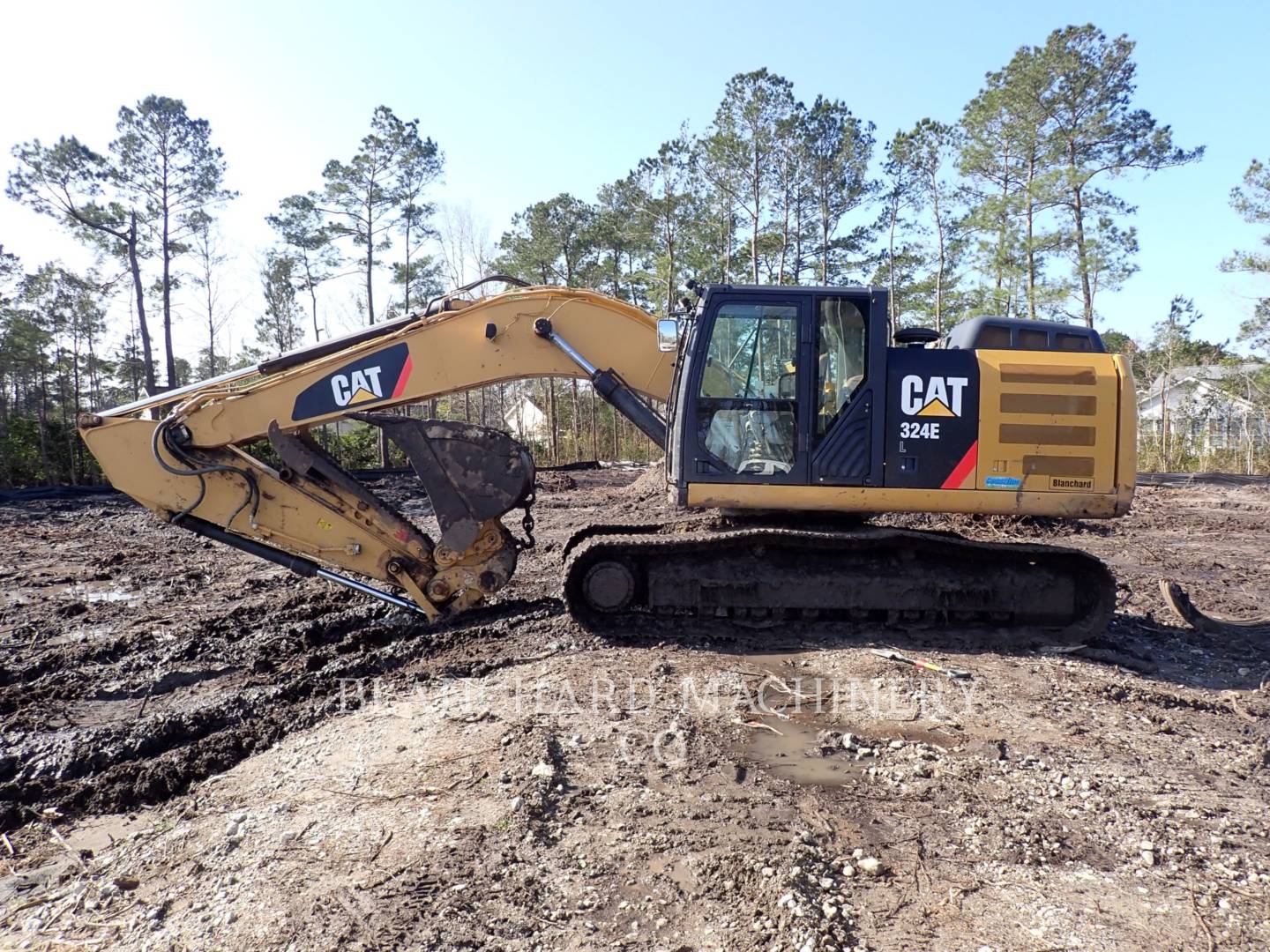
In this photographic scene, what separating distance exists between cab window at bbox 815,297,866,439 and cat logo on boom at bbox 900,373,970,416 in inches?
13.1

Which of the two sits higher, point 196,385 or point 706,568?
point 196,385

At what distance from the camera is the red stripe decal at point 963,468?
5.29 metres

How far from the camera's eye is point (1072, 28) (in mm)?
23656

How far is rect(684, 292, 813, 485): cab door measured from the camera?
5.34m

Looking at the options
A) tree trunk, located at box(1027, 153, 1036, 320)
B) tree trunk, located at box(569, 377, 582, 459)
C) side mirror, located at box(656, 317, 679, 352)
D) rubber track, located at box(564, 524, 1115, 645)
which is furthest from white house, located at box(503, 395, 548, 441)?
side mirror, located at box(656, 317, 679, 352)

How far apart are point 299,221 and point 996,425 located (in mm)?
29314

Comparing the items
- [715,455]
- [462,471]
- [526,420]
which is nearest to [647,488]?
[462,471]

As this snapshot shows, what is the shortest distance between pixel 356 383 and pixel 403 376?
327 mm

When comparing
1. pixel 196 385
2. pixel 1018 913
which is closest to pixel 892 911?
pixel 1018 913

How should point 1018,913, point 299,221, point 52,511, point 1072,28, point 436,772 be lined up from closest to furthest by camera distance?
1. point 1018,913
2. point 436,772
3. point 52,511
4. point 1072,28
5. point 299,221

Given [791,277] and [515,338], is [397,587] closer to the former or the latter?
[515,338]

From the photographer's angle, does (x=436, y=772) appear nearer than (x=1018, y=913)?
No

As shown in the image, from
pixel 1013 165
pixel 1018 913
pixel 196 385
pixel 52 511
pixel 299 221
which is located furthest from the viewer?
pixel 299 221

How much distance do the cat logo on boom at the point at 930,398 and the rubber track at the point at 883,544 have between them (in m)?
0.86
